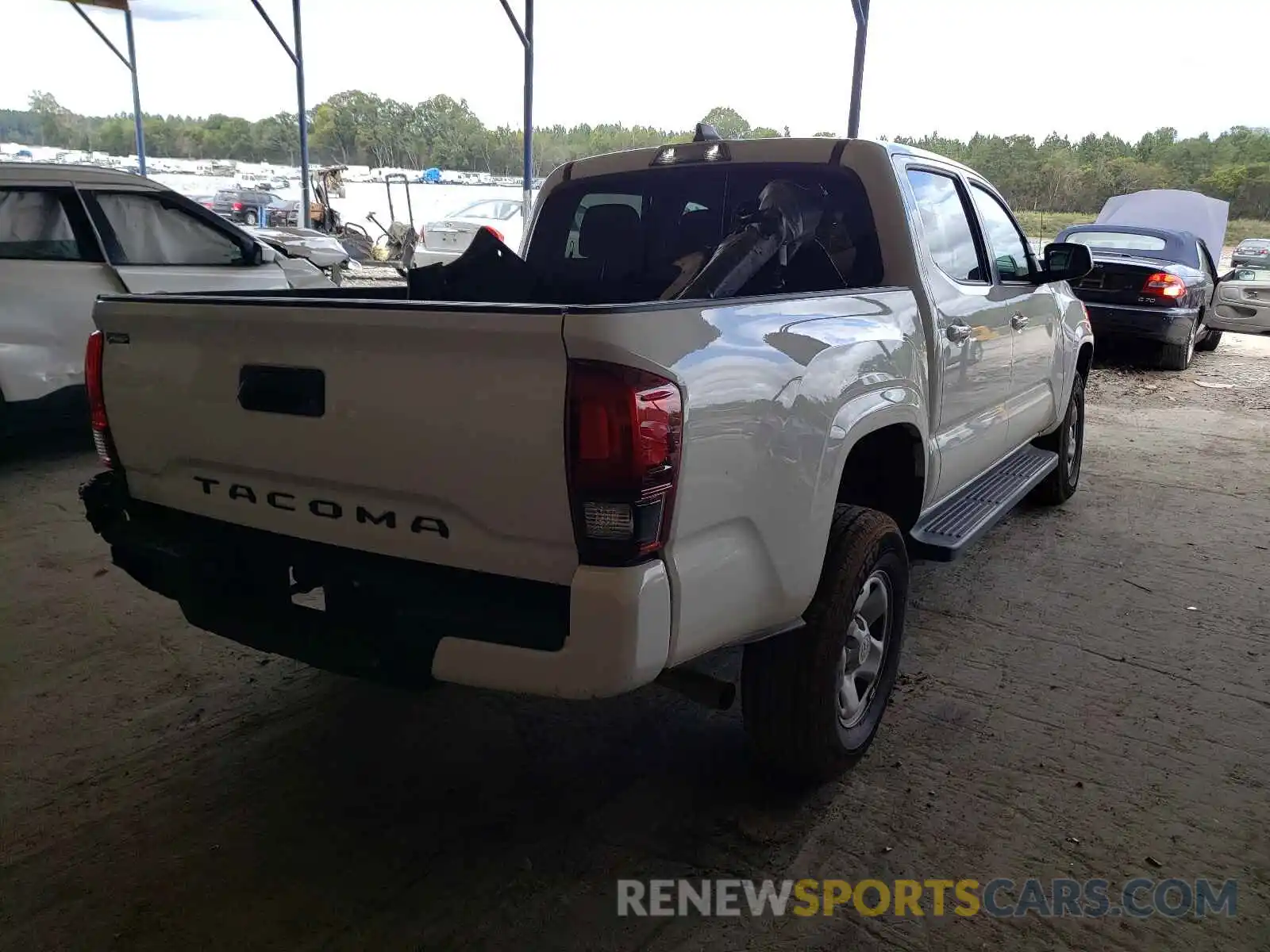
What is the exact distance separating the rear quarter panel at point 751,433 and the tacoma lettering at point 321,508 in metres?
0.55

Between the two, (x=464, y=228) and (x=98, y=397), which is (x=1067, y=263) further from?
(x=464, y=228)

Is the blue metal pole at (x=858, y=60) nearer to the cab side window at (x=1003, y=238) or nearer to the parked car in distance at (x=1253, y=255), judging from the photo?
the parked car in distance at (x=1253, y=255)

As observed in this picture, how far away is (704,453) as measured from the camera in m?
1.98

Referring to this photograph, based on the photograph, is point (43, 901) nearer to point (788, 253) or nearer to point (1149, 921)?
point (1149, 921)

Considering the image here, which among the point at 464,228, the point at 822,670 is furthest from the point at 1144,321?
the point at 464,228

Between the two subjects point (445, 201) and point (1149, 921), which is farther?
point (445, 201)

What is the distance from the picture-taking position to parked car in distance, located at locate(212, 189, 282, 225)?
94.2 ft

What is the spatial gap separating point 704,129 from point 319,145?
90.4 ft

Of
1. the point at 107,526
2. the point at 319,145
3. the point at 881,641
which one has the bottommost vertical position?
the point at 881,641

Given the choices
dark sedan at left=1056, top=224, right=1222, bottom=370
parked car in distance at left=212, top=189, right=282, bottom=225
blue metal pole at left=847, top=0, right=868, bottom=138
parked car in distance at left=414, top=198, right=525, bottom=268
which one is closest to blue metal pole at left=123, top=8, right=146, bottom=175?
parked car in distance at left=212, top=189, right=282, bottom=225

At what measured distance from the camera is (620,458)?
6.00 feet

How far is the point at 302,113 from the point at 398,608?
789 inches

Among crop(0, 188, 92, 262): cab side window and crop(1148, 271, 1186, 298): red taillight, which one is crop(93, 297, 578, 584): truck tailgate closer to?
crop(0, 188, 92, 262): cab side window

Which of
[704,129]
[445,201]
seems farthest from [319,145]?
[704,129]
